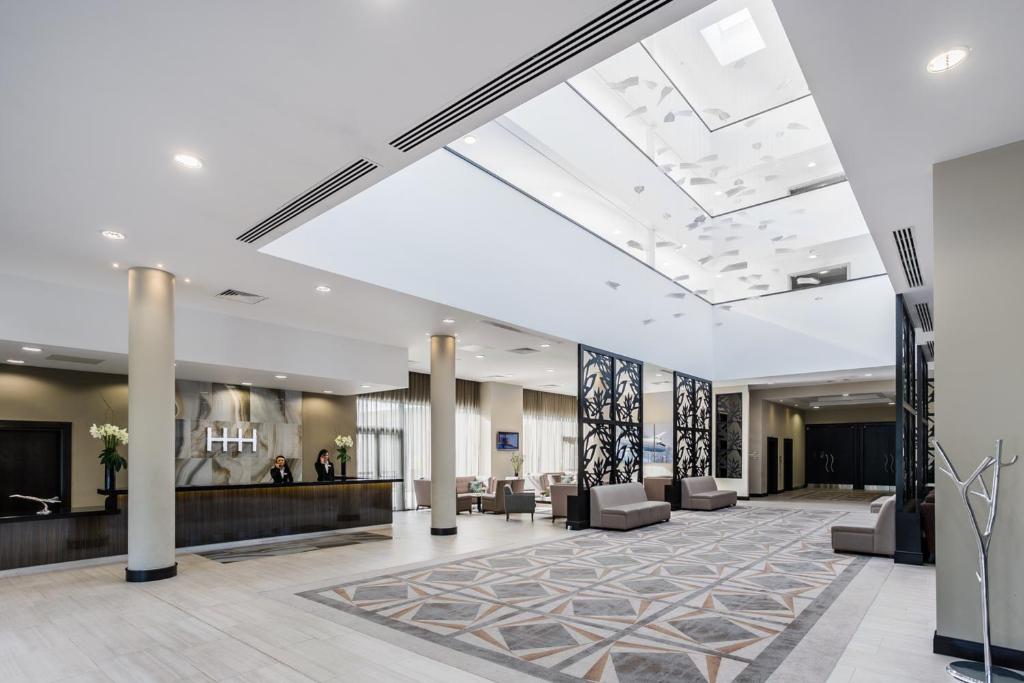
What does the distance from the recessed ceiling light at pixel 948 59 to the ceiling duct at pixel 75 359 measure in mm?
9423

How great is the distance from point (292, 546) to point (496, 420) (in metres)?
8.75

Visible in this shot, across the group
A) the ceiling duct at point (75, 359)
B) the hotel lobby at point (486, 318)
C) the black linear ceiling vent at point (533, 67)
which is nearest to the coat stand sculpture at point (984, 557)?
the hotel lobby at point (486, 318)

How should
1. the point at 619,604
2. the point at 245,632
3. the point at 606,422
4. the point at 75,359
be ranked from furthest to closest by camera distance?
the point at 606,422
the point at 75,359
the point at 619,604
the point at 245,632

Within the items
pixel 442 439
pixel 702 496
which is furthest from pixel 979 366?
pixel 702 496

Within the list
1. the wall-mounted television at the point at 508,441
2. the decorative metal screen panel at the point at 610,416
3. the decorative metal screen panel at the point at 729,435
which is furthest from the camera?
the decorative metal screen panel at the point at 729,435

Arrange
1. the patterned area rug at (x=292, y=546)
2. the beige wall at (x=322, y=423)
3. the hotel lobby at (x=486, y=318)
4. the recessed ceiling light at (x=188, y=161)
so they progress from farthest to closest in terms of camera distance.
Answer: the beige wall at (x=322, y=423) → the patterned area rug at (x=292, y=546) → the recessed ceiling light at (x=188, y=161) → the hotel lobby at (x=486, y=318)

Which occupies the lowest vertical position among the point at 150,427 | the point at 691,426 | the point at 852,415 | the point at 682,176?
the point at 852,415

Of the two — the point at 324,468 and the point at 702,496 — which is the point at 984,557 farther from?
the point at 702,496

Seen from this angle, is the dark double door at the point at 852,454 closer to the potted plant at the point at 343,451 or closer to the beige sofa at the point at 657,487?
the beige sofa at the point at 657,487

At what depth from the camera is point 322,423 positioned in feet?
41.7

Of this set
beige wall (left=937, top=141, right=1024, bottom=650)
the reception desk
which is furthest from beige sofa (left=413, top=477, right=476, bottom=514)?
beige wall (left=937, top=141, right=1024, bottom=650)

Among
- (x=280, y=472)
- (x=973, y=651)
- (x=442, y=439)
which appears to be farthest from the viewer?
(x=280, y=472)

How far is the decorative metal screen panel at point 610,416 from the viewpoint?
11.4 m

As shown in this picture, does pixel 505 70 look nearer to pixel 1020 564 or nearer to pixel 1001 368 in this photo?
pixel 1001 368
